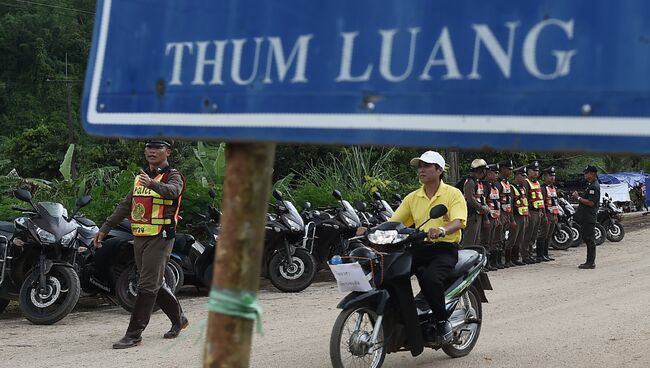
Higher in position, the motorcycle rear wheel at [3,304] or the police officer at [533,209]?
the police officer at [533,209]

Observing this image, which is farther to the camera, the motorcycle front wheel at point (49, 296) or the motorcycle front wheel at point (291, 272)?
the motorcycle front wheel at point (291, 272)

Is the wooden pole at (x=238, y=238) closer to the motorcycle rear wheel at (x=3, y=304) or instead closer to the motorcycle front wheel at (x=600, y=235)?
the motorcycle rear wheel at (x=3, y=304)

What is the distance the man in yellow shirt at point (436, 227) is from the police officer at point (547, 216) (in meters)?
9.04

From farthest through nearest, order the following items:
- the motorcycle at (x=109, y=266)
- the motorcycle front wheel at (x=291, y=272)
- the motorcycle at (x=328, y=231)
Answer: the motorcycle at (x=328, y=231)
the motorcycle front wheel at (x=291, y=272)
the motorcycle at (x=109, y=266)

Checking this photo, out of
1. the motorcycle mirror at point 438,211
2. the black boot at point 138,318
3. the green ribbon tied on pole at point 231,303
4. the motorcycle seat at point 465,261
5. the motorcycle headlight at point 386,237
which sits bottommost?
the black boot at point 138,318

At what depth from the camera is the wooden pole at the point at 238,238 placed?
6.64ft

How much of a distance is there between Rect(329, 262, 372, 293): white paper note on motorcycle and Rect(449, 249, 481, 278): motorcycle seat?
2.73 feet

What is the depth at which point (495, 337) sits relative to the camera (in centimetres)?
764

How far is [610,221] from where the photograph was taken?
17844 millimetres

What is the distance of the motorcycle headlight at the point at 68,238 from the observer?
8274 millimetres

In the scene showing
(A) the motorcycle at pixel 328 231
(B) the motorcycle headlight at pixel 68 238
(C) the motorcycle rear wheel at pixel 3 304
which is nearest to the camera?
(B) the motorcycle headlight at pixel 68 238

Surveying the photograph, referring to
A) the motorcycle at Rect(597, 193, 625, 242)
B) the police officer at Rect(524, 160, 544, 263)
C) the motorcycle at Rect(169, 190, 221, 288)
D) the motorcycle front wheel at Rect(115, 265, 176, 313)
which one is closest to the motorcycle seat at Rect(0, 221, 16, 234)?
the motorcycle front wheel at Rect(115, 265, 176, 313)

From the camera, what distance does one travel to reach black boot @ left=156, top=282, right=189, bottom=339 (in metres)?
7.37

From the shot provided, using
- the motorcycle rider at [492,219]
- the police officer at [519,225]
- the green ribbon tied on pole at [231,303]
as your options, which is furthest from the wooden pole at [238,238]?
the police officer at [519,225]
